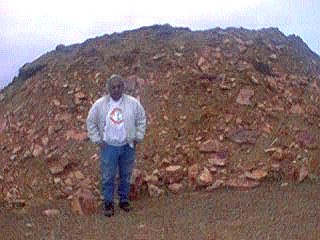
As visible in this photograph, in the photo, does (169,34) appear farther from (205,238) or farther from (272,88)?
(205,238)

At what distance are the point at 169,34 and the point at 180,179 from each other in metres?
4.19

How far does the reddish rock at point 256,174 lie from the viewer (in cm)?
842

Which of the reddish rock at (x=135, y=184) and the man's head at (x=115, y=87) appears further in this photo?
the reddish rock at (x=135, y=184)

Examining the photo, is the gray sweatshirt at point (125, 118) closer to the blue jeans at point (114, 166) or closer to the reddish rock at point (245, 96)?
the blue jeans at point (114, 166)

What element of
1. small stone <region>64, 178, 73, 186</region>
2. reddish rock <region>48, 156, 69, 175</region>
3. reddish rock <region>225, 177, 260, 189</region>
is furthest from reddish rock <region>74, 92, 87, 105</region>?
reddish rock <region>225, 177, 260, 189</region>

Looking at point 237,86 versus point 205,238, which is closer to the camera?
point 205,238

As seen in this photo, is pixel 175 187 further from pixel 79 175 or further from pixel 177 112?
pixel 177 112

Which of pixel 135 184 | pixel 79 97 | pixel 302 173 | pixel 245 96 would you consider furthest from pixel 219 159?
pixel 79 97

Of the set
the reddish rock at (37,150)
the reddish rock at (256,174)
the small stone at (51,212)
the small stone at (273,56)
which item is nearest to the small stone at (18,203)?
the small stone at (51,212)

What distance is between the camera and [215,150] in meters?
9.01

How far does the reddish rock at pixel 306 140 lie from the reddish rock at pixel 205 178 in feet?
4.50

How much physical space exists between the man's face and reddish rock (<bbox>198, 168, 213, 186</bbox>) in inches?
69.9

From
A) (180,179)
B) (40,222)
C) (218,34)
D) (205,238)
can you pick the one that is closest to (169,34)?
(218,34)

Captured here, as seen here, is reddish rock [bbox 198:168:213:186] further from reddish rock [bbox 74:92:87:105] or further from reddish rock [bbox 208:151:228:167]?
reddish rock [bbox 74:92:87:105]
